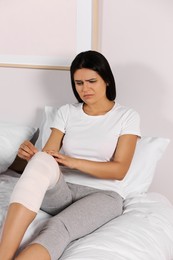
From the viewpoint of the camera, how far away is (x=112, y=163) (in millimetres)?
1550

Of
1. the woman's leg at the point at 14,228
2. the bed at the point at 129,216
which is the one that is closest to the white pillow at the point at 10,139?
the bed at the point at 129,216

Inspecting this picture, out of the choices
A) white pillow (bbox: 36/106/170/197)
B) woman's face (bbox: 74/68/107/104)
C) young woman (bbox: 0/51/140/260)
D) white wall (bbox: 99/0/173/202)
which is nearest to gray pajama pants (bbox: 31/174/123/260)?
young woman (bbox: 0/51/140/260)

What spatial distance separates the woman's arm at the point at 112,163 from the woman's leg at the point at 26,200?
122 millimetres

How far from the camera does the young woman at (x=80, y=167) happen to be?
1.23 metres

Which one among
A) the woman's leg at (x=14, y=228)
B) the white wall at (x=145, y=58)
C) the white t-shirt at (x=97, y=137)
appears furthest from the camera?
the white wall at (x=145, y=58)

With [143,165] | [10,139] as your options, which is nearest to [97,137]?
[143,165]

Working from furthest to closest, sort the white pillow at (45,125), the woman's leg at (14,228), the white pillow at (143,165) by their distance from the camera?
the white pillow at (45,125), the white pillow at (143,165), the woman's leg at (14,228)

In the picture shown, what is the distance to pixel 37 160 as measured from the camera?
136cm

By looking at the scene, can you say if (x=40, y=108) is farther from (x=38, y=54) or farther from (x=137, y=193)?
(x=137, y=193)

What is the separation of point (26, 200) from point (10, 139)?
88 cm

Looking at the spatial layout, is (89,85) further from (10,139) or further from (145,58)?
(10,139)

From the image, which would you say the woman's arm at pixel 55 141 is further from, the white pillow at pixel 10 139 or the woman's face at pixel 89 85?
the white pillow at pixel 10 139

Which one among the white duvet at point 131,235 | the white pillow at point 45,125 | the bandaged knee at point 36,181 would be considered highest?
the bandaged knee at point 36,181

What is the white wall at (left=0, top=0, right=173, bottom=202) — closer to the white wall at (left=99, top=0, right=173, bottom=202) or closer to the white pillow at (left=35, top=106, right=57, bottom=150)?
the white wall at (left=99, top=0, right=173, bottom=202)
